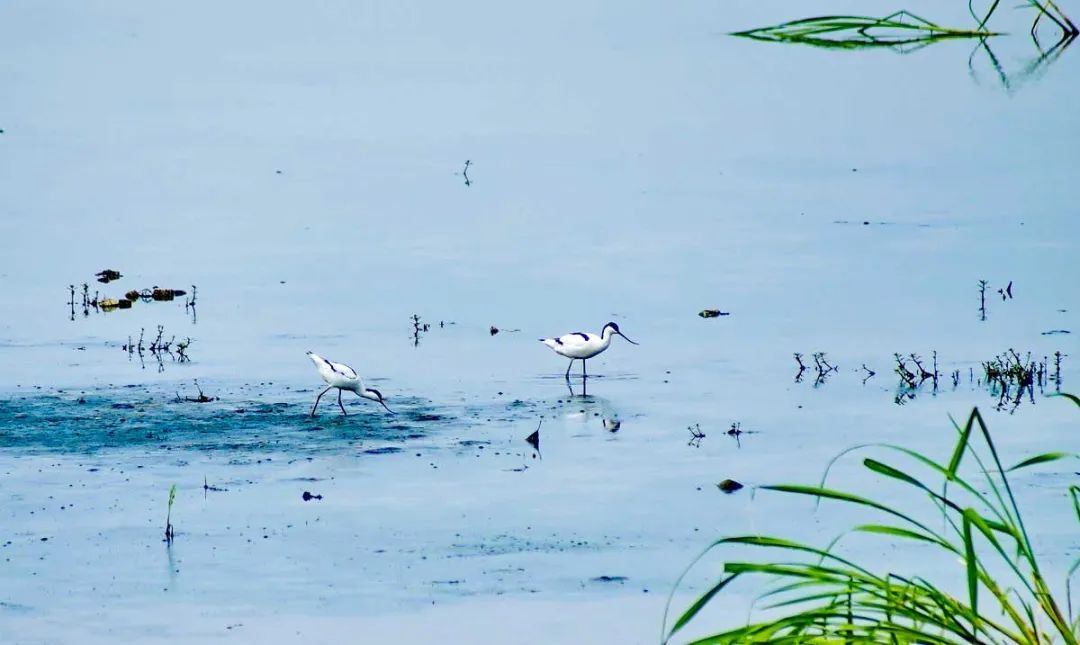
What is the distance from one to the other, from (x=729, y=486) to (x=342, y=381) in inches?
109

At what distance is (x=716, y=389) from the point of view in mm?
13141

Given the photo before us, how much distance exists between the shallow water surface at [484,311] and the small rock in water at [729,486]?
6 centimetres

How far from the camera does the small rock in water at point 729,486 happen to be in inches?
420

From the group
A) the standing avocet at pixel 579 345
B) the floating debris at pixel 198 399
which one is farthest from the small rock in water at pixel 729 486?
the floating debris at pixel 198 399

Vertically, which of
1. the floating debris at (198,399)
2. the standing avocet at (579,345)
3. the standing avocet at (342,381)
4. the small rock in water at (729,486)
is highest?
the standing avocet at (579,345)

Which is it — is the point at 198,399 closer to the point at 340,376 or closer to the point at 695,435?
the point at 340,376

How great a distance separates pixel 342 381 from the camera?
1239 centimetres

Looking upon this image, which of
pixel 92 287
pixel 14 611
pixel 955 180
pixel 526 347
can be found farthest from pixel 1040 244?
pixel 14 611

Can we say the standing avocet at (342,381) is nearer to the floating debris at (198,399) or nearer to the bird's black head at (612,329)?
the floating debris at (198,399)

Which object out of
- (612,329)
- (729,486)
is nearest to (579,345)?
(612,329)

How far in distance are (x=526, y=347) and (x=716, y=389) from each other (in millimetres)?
1846

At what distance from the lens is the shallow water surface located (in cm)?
945

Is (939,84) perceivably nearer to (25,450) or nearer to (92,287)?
(92,287)

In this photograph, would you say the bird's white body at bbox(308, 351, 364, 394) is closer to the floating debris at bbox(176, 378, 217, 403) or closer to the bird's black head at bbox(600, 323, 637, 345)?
the floating debris at bbox(176, 378, 217, 403)
